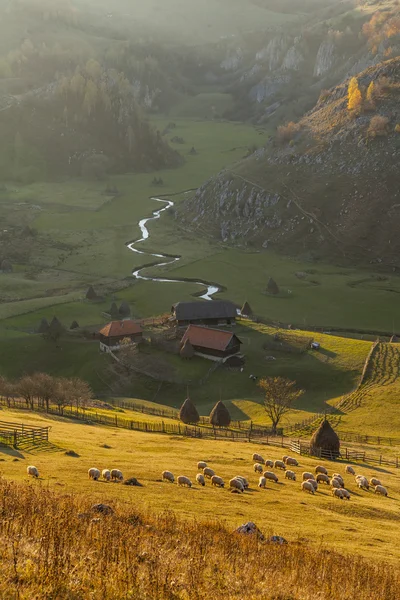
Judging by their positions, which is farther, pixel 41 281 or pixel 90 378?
pixel 41 281

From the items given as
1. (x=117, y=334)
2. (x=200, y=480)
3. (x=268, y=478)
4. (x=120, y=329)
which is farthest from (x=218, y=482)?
(x=120, y=329)

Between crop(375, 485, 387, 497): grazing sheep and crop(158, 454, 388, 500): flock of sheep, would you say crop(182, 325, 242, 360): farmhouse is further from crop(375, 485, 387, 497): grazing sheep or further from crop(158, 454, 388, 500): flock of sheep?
crop(375, 485, 387, 497): grazing sheep

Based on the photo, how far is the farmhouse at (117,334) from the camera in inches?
3374

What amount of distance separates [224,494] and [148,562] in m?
17.2

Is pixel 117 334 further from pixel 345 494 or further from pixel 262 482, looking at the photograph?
pixel 345 494

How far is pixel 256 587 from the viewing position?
17.8 m

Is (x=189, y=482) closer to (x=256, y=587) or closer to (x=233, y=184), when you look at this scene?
(x=256, y=587)

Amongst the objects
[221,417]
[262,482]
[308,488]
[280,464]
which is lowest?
[221,417]

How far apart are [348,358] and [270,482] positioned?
137 feet

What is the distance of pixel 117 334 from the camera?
3378 inches

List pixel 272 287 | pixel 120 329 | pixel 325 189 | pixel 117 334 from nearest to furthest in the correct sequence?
1. pixel 117 334
2. pixel 120 329
3. pixel 272 287
4. pixel 325 189

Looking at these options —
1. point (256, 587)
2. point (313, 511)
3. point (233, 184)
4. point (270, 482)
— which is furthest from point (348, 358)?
point (233, 184)

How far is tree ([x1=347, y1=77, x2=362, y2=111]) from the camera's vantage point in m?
177

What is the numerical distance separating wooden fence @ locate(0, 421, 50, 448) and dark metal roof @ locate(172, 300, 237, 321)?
48695 millimetres
